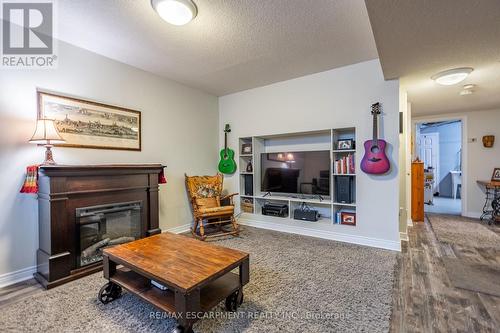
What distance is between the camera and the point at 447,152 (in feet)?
24.8

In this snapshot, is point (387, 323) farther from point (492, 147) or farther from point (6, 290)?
point (492, 147)

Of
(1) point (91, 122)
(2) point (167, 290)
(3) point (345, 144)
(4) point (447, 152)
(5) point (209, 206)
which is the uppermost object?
(1) point (91, 122)

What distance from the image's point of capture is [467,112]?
15.9 ft

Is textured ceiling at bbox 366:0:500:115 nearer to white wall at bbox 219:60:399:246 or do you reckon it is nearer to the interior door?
white wall at bbox 219:60:399:246

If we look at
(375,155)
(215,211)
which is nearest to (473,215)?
(375,155)

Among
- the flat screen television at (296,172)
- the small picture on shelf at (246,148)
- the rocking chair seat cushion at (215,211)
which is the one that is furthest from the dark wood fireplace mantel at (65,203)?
the flat screen television at (296,172)

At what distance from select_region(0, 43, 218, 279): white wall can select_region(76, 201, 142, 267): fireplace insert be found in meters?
0.44

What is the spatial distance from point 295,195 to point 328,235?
749mm

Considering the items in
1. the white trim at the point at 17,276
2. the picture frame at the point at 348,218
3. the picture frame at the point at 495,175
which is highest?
the picture frame at the point at 495,175

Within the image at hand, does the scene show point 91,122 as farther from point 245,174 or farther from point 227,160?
point 245,174

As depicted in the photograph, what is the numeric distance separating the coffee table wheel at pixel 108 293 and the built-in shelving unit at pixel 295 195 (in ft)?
7.97

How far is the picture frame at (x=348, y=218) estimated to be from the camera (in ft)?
10.4

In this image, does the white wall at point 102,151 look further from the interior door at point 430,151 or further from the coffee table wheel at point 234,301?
the interior door at point 430,151

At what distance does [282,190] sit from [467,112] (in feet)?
14.2
